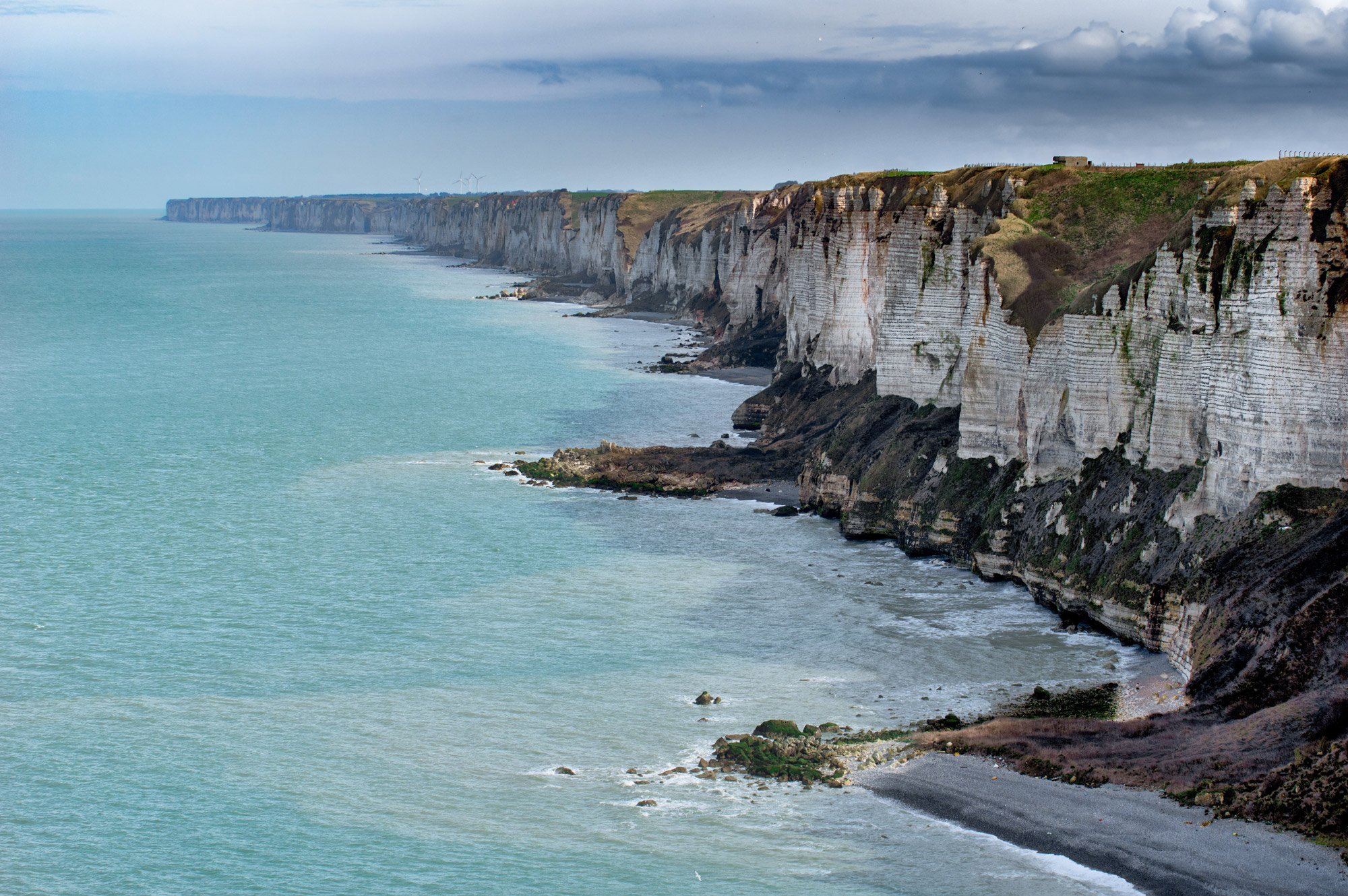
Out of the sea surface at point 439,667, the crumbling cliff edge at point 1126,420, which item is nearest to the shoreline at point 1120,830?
the sea surface at point 439,667

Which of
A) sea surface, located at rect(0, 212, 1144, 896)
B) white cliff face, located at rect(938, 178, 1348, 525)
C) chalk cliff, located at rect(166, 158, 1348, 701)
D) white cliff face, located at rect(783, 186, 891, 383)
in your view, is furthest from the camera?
white cliff face, located at rect(783, 186, 891, 383)

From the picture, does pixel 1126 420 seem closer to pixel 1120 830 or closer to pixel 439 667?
pixel 1120 830

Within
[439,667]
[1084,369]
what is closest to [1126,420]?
[1084,369]

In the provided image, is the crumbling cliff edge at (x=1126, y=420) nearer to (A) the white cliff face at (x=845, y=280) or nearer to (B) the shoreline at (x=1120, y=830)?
(A) the white cliff face at (x=845, y=280)

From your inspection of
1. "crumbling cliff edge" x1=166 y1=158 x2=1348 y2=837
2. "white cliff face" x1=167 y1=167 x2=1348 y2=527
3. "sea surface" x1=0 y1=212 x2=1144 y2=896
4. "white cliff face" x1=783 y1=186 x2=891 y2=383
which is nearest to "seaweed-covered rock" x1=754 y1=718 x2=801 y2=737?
"sea surface" x1=0 y1=212 x2=1144 y2=896

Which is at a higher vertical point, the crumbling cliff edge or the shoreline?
the crumbling cliff edge

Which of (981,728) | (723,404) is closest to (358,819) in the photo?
(981,728)

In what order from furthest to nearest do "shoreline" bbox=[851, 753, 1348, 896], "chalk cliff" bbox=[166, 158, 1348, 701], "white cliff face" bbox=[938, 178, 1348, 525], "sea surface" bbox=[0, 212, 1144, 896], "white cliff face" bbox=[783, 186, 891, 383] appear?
1. "white cliff face" bbox=[783, 186, 891, 383]
2. "chalk cliff" bbox=[166, 158, 1348, 701]
3. "white cliff face" bbox=[938, 178, 1348, 525]
4. "sea surface" bbox=[0, 212, 1144, 896]
5. "shoreline" bbox=[851, 753, 1348, 896]

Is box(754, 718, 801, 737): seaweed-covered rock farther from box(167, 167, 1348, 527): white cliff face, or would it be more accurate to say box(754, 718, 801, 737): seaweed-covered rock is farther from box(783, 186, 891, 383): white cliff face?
box(783, 186, 891, 383): white cliff face
